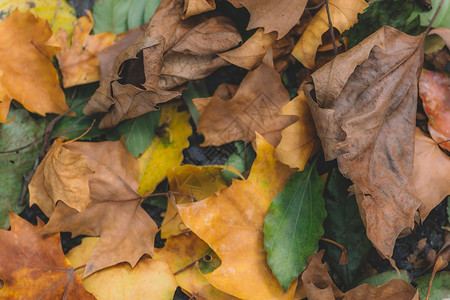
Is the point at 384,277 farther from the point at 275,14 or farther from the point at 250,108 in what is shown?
the point at 275,14

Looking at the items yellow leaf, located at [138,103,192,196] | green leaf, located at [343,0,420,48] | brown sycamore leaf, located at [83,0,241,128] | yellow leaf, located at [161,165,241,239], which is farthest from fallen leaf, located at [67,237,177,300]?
green leaf, located at [343,0,420,48]

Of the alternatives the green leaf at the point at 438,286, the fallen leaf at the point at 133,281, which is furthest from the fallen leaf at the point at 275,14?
the green leaf at the point at 438,286

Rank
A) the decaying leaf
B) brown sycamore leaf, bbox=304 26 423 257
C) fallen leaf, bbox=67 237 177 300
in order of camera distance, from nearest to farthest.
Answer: brown sycamore leaf, bbox=304 26 423 257 → fallen leaf, bbox=67 237 177 300 → the decaying leaf

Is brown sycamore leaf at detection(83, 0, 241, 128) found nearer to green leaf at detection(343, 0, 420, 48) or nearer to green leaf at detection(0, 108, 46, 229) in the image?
green leaf at detection(0, 108, 46, 229)

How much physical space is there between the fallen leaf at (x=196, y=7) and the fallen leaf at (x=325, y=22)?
308 mm

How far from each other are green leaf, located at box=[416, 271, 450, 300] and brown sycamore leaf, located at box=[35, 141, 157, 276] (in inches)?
34.6

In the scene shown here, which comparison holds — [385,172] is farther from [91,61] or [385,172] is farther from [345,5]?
[91,61]

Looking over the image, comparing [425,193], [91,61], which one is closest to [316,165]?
[425,193]

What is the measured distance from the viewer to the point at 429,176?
1309mm

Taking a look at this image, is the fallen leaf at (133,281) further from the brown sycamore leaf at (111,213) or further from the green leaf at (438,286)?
the green leaf at (438,286)

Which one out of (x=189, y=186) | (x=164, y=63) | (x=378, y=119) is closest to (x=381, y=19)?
(x=378, y=119)

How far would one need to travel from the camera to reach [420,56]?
4.11ft

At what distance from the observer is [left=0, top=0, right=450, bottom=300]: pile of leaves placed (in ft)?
4.03

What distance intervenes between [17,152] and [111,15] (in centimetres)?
57
